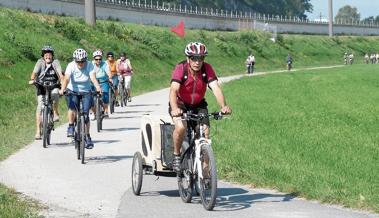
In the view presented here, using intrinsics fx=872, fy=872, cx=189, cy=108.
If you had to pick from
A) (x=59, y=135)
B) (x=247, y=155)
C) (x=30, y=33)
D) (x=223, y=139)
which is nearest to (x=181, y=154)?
(x=247, y=155)

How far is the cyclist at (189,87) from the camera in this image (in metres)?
9.46

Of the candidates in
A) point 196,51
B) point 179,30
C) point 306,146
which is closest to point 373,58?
point 179,30

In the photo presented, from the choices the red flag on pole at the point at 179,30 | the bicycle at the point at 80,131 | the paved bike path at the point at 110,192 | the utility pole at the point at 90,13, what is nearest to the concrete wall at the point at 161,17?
the red flag on pole at the point at 179,30

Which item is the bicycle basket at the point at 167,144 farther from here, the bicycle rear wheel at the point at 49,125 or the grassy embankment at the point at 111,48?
the bicycle rear wheel at the point at 49,125

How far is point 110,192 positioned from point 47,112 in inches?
228

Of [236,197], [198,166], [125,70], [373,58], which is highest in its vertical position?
[373,58]

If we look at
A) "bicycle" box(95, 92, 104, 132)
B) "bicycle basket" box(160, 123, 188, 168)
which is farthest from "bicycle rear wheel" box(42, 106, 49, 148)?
"bicycle basket" box(160, 123, 188, 168)

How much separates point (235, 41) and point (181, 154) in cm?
7575

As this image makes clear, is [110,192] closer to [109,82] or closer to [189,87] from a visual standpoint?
[189,87]

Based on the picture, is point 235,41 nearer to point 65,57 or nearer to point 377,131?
point 65,57

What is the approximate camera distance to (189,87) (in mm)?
9625

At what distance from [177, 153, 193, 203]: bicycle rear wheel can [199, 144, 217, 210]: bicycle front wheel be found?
37 centimetres

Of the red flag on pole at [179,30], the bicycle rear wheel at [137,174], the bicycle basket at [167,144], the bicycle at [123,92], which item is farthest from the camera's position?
the red flag on pole at [179,30]

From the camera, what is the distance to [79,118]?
14.1 metres
